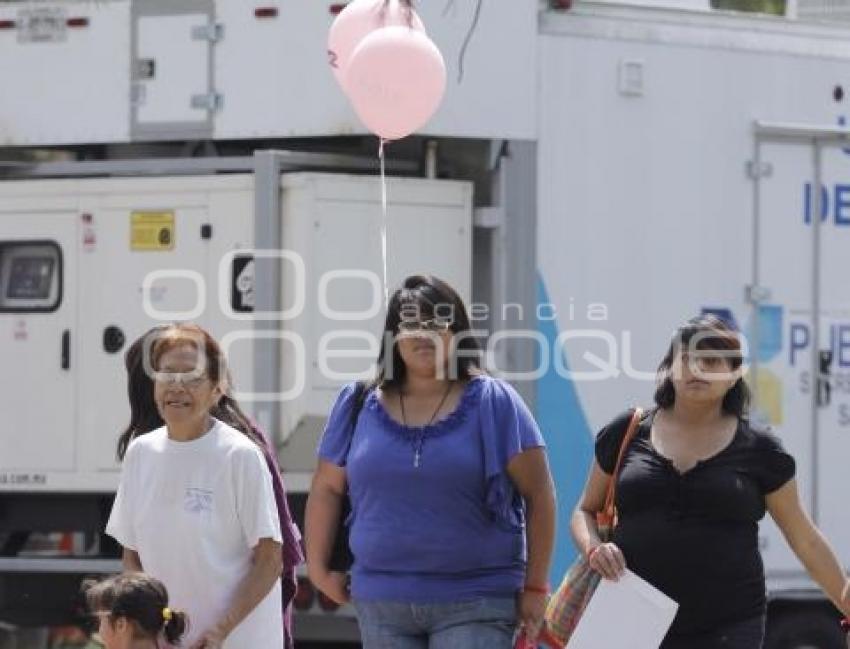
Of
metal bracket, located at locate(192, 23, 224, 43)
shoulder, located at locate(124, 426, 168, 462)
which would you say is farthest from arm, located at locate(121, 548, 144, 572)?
metal bracket, located at locate(192, 23, 224, 43)

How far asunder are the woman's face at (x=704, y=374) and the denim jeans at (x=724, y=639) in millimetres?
584

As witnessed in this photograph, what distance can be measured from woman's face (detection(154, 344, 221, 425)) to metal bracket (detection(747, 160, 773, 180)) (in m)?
3.64

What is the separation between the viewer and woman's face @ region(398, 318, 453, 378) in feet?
15.6

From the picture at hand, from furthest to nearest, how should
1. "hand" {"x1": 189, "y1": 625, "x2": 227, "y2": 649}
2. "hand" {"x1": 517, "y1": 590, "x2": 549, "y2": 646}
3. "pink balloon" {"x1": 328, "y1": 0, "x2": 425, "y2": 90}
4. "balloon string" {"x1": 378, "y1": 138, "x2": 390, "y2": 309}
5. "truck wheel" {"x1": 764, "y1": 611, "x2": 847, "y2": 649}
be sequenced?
"truck wheel" {"x1": 764, "y1": 611, "x2": 847, "y2": 649} < "balloon string" {"x1": 378, "y1": 138, "x2": 390, "y2": 309} < "pink balloon" {"x1": 328, "y1": 0, "x2": 425, "y2": 90} < "hand" {"x1": 517, "y1": 590, "x2": 549, "y2": 646} < "hand" {"x1": 189, "y1": 625, "x2": 227, "y2": 649}

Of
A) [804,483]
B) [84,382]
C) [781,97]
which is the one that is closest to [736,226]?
[781,97]

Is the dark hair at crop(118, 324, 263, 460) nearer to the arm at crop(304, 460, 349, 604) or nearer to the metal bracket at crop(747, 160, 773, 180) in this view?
the arm at crop(304, 460, 349, 604)

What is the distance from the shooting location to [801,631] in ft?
25.0

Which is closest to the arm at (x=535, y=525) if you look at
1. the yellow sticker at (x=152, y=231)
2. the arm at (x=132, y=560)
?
the arm at (x=132, y=560)

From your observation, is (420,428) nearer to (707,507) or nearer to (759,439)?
(707,507)

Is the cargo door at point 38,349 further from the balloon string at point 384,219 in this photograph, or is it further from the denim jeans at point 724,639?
the denim jeans at point 724,639

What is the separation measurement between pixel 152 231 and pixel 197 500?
10.2 feet

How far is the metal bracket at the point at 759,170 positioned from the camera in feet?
25.2

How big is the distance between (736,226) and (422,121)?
1.74 metres

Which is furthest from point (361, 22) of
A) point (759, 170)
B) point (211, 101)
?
point (759, 170)
